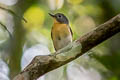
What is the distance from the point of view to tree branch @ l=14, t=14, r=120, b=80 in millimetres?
1973

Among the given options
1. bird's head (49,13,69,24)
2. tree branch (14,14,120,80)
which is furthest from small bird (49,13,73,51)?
tree branch (14,14,120,80)

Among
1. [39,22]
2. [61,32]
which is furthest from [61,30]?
[39,22]

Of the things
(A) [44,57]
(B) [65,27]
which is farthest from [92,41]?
(B) [65,27]

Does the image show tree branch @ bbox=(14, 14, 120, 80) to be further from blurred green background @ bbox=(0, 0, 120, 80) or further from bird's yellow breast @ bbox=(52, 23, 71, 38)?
bird's yellow breast @ bbox=(52, 23, 71, 38)

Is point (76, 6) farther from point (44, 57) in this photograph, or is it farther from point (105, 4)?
point (44, 57)

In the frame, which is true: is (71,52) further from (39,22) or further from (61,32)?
(39,22)

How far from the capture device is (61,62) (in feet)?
6.90

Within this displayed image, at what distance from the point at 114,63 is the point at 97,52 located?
384 millimetres

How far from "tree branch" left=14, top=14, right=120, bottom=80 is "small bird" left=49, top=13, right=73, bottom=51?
1641mm

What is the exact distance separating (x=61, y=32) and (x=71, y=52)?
1815mm

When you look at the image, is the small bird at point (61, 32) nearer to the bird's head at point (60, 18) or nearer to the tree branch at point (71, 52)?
the bird's head at point (60, 18)

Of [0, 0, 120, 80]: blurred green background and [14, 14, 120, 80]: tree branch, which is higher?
[14, 14, 120, 80]: tree branch

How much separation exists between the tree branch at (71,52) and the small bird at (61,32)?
5.38ft

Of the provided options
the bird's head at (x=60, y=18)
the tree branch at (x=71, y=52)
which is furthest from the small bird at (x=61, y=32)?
the tree branch at (x=71, y=52)
